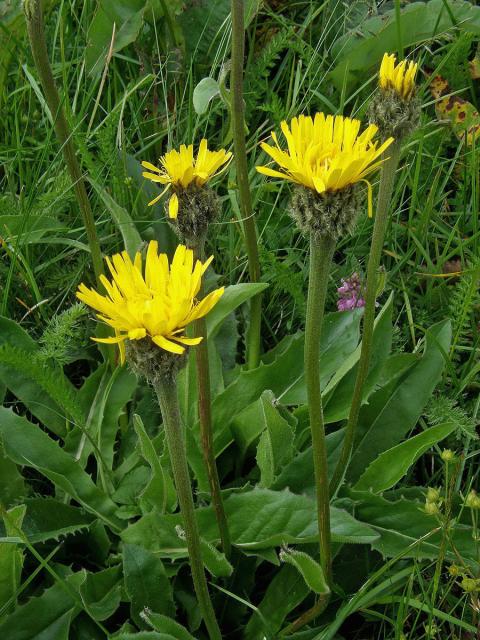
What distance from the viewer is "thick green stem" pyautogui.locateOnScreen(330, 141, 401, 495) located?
168cm

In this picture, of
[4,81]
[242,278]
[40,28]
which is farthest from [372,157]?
[4,81]

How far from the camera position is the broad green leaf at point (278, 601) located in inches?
79.5

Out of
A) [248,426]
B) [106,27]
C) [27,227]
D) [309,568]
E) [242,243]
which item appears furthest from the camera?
[106,27]

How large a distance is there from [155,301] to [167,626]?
2.73ft

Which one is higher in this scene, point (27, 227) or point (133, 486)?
point (27, 227)

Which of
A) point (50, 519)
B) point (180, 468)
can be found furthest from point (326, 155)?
point (50, 519)

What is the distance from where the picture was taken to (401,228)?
9.58 feet

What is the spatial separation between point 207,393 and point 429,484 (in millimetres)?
765

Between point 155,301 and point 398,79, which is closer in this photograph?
point 155,301

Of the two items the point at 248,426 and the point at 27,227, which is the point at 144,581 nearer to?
the point at 248,426

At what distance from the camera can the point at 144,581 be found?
6.41 feet

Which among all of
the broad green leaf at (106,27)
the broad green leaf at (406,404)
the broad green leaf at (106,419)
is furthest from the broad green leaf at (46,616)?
the broad green leaf at (106,27)

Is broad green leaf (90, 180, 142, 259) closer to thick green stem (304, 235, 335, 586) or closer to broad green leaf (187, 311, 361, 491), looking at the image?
broad green leaf (187, 311, 361, 491)

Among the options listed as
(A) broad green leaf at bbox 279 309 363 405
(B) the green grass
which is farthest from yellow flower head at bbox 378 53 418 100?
(A) broad green leaf at bbox 279 309 363 405
